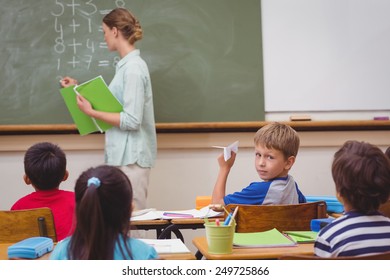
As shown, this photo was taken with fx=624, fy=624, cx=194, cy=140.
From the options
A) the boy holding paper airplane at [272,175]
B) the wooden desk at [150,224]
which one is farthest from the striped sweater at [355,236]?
the wooden desk at [150,224]

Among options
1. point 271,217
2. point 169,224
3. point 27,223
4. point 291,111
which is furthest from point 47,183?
point 291,111

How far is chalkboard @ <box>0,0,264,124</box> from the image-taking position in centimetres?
441

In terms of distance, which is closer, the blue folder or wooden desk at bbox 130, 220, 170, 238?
the blue folder

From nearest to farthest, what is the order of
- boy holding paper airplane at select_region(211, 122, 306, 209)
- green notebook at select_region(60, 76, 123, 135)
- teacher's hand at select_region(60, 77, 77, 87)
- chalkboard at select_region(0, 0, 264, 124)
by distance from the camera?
boy holding paper airplane at select_region(211, 122, 306, 209)
green notebook at select_region(60, 76, 123, 135)
teacher's hand at select_region(60, 77, 77, 87)
chalkboard at select_region(0, 0, 264, 124)

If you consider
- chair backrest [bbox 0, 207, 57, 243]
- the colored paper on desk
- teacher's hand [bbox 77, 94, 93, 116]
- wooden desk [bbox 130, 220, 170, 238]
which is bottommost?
wooden desk [bbox 130, 220, 170, 238]

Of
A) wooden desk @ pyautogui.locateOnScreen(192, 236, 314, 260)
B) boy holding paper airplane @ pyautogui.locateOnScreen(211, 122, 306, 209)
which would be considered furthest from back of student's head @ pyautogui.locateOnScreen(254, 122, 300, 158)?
wooden desk @ pyautogui.locateOnScreen(192, 236, 314, 260)

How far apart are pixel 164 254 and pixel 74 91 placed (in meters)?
2.08

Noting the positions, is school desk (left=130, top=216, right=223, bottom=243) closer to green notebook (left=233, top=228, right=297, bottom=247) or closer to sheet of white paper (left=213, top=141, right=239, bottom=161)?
sheet of white paper (left=213, top=141, right=239, bottom=161)

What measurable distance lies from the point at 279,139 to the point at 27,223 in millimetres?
1195

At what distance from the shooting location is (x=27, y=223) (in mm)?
2395

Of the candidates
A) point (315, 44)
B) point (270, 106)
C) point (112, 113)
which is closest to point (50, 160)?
point (112, 113)

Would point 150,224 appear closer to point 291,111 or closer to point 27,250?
point 27,250
